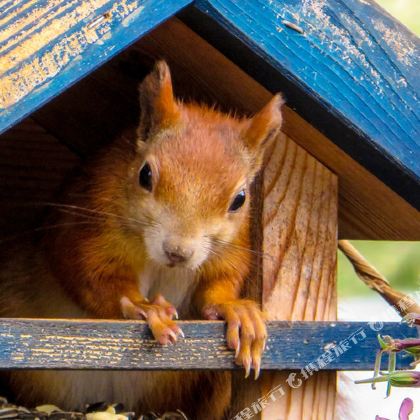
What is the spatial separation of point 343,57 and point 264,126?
13.6 inches

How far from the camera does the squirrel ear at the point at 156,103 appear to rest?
9.09 ft

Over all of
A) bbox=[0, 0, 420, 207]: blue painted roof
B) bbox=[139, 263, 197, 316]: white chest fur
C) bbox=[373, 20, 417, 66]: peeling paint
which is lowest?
bbox=[139, 263, 197, 316]: white chest fur

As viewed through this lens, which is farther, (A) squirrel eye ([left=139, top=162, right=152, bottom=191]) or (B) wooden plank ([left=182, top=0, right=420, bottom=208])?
(A) squirrel eye ([left=139, top=162, right=152, bottom=191])

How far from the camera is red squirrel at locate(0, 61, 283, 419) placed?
2570 mm

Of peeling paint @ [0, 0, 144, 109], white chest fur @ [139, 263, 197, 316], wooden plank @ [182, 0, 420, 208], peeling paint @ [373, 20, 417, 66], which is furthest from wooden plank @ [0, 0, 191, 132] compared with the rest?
white chest fur @ [139, 263, 197, 316]

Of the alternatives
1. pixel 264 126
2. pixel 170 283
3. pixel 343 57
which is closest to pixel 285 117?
pixel 264 126

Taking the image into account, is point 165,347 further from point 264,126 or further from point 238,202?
point 264,126

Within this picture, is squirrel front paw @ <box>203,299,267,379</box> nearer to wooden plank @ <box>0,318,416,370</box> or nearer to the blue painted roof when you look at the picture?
wooden plank @ <box>0,318,416,370</box>

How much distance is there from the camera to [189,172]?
264 cm

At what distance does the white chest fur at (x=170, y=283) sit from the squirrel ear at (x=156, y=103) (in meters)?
0.34

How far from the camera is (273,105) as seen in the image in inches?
104

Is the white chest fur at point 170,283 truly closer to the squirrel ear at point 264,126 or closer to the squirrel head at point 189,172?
the squirrel head at point 189,172

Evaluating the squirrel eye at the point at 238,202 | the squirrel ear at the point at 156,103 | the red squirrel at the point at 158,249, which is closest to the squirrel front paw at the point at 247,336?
the red squirrel at the point at 158,249

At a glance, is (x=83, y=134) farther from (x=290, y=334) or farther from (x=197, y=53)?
(x=290, y=334)
